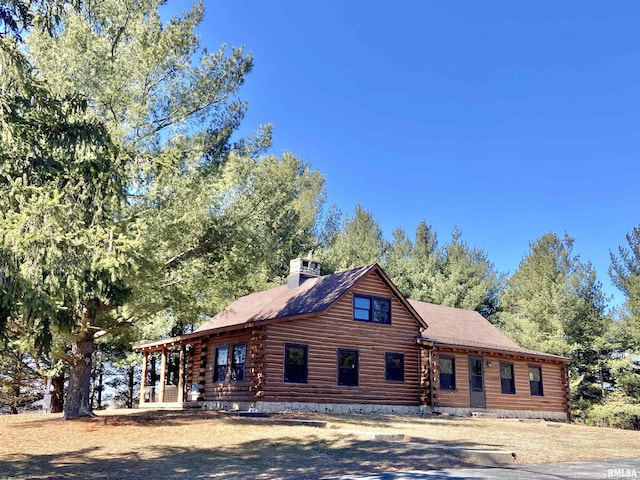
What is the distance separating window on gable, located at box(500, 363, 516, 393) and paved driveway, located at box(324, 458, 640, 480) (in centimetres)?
1539

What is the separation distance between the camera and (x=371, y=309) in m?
22.3

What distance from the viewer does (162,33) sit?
51.9 feet

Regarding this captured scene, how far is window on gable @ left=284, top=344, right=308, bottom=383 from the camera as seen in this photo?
64.5ft

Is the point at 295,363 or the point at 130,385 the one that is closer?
the point at 295,363

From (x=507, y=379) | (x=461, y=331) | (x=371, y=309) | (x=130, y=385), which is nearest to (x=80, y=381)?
(x=371, y=309)

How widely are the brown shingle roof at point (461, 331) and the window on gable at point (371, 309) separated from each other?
2.18 meters

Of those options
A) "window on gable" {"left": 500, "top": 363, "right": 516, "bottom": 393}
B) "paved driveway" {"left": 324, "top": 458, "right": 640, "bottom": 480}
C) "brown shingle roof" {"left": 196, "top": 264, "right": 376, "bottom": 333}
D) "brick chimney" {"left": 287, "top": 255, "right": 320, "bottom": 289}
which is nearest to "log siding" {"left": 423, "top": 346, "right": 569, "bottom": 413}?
"window on gable" {"left": 500, "top": 363, "right": 516, "bottom": 393}

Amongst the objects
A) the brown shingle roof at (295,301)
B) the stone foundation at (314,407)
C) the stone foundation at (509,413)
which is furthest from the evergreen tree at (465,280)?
the brown shingle roof at (295,301)

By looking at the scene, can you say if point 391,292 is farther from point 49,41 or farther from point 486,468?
point 49,41

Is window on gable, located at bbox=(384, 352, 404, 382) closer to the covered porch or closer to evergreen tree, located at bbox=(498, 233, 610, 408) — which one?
the covered porch

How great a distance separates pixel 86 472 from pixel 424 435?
8.20 meters

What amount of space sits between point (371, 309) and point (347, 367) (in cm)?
261

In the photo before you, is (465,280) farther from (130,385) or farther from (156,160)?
(156,160)

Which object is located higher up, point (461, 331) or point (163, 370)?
point (461, 331)
